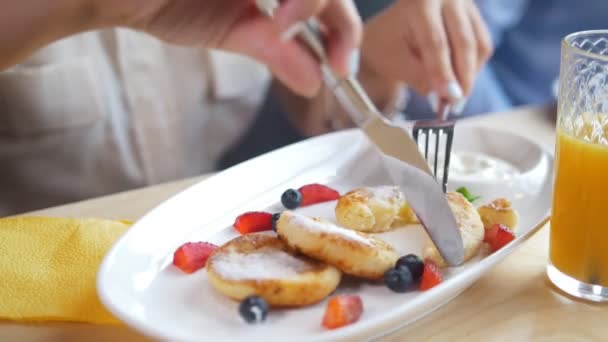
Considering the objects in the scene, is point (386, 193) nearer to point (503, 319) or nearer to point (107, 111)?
point (503, 319)

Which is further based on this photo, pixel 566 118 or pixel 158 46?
pixel 158 46

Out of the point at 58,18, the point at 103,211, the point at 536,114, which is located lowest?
the point at 536,114

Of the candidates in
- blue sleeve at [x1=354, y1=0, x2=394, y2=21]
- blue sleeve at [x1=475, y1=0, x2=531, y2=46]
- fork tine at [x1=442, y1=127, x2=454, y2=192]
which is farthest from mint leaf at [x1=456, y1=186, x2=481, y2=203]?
blue sleeve at [x1=475, y1=0, x2=531, y2=46]

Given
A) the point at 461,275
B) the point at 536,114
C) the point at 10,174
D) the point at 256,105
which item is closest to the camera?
the point at 461,275

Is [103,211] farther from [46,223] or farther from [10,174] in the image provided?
[10,174]

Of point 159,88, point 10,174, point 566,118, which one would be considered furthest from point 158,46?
point 566,118

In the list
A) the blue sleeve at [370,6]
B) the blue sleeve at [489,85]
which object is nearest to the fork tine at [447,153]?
the blue sleeve at [370,6]

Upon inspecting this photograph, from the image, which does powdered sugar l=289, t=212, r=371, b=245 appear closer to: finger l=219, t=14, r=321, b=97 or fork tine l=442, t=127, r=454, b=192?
fork tine l=442, t=127, r=454, b=192
